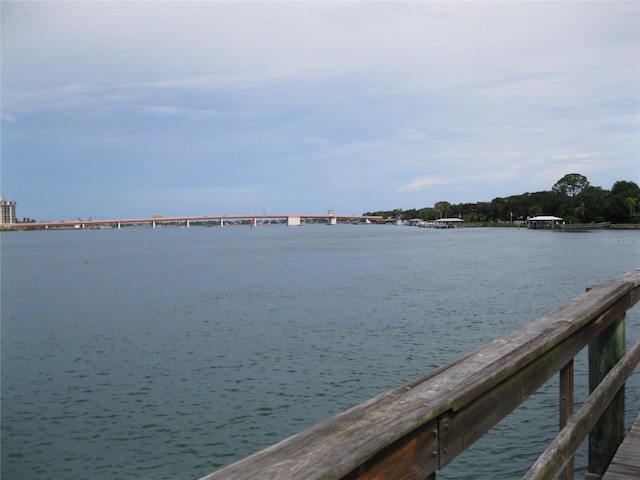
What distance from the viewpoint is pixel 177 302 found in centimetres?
2703

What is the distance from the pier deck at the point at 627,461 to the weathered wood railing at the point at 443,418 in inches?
21.8

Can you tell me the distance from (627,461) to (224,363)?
12128mm

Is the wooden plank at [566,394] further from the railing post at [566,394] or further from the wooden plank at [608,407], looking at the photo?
the wooden plank at [608,407]

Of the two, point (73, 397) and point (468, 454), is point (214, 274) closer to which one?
point (73, 397)

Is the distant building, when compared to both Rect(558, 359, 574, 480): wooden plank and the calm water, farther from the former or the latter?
Rect(558, 359, 574, 480): wooden plank

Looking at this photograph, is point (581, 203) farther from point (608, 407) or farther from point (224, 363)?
point (608, 407)

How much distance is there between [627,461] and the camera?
374cm

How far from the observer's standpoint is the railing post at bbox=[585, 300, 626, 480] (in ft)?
12.8

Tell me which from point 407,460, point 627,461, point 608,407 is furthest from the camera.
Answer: point 608,407

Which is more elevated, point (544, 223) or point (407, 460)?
point (544, 223)

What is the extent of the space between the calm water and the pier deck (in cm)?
441

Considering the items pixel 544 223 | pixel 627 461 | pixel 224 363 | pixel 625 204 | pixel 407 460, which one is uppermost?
pixel 625 204

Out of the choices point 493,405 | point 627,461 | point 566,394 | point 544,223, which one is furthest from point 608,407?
point 544,223

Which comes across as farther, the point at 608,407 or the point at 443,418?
the point at 608,407
